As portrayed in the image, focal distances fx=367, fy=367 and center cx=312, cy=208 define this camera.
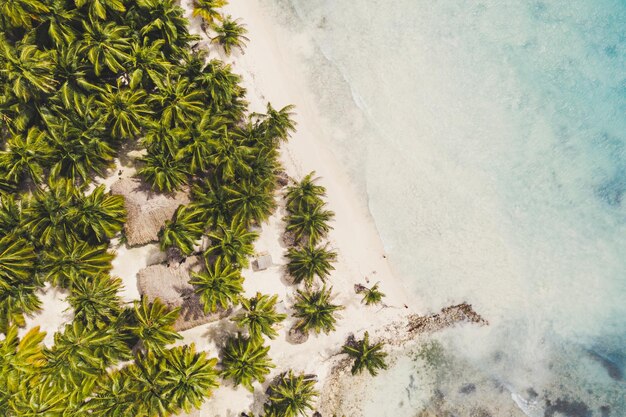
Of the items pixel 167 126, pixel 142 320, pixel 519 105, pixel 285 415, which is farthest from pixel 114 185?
pixel 519 105

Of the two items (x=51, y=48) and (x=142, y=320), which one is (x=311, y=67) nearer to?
(x=51, y=48)

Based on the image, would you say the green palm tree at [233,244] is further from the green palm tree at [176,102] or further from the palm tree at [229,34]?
the palm tree at [229,34]

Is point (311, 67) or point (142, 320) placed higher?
point (311, 67)

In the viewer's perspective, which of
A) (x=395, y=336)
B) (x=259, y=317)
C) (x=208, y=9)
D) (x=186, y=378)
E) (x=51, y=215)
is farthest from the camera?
(x=395, y=336)

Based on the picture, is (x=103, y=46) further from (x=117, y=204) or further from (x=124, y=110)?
(x=117, y=204)

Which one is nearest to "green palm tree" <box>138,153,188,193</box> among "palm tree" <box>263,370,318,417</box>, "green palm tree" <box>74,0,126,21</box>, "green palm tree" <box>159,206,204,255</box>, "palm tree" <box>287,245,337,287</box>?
"green palm tree" <box>159,206,204,255</box>

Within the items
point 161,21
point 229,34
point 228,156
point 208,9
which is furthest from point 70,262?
point 208,9

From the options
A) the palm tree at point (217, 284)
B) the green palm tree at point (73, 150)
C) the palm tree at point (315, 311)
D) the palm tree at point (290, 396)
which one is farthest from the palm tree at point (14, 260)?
the palm tree at point (290, 396)

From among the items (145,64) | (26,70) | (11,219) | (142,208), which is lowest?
(11,219)
